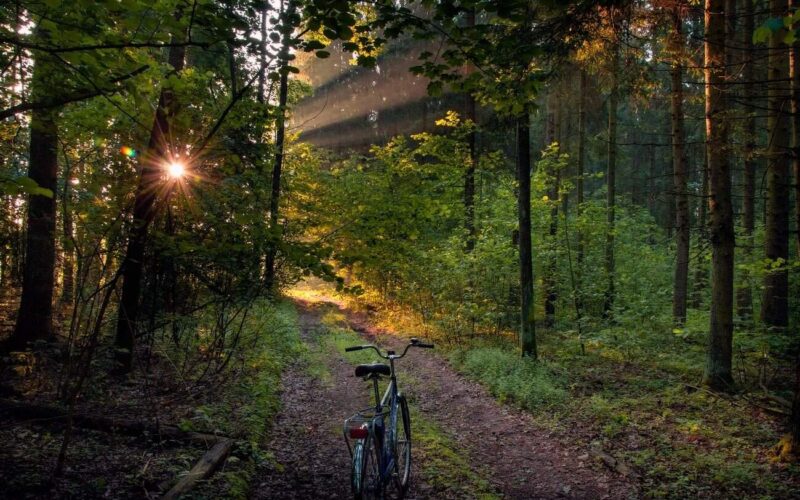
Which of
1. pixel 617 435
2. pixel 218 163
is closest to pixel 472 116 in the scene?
pixel 218 163

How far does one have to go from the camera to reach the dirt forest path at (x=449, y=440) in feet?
17.4

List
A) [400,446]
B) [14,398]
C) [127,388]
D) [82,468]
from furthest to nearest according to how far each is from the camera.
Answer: [127,388] → [14,398] → [400,446] → [82,468]

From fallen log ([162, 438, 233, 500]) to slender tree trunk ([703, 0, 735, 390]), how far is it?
7.71 m

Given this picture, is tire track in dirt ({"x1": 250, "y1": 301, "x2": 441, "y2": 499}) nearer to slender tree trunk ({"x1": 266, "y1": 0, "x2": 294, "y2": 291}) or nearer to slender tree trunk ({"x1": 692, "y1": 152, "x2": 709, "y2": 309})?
slender tree trunk ({"x1": 266, "y1": 0, "x2": 294, "y2": 291})

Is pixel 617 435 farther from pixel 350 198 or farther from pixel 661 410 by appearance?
pixel 350 198

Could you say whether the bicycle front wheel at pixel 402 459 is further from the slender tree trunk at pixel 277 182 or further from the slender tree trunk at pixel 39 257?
the slender tree trunk at pixel 39 257

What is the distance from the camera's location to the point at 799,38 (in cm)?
293

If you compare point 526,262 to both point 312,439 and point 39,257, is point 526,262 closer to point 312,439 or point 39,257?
point 312,439

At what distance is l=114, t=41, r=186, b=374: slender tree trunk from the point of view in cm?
635

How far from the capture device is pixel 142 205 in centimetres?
664

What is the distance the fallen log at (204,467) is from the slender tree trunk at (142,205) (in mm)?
2027

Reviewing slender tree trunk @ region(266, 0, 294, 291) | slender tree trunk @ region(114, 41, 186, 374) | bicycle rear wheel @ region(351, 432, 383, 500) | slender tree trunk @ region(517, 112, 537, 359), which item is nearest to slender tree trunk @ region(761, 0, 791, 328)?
slender tree trunk @ region(517, 112, 537, 359)

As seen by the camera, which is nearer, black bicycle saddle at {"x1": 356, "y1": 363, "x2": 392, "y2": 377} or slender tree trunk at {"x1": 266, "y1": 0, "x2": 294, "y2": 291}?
slender tree trunk at {"x1": 266, "y1": 0, "x2": 294, "y2": 291}

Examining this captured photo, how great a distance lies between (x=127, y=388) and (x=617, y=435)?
7.15 m
